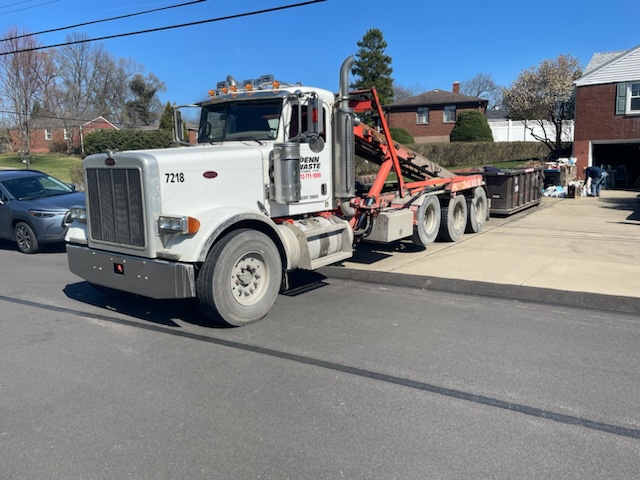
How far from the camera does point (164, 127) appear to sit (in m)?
46.6

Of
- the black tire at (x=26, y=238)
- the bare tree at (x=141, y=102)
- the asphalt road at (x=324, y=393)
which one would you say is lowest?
the asphalt road at (x=324, y=393)

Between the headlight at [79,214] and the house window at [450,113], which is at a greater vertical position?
the house window at [450,113]

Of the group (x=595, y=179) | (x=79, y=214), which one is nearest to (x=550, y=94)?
(x=595, y=179)

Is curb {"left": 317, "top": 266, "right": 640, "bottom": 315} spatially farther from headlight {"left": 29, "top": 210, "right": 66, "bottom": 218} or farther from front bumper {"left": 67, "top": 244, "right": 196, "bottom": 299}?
headlight {"left": 29, "top": 210, "right": 66, "bottom": 218}

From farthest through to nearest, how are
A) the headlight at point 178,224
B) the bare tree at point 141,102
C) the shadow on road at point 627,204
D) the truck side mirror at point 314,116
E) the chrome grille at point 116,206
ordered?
the bare tree at point 141,102, the shadow on road at point 627,204, the truck side mirror at point 314,116, the chrome grille at point 116,206, the headlight at point 178,224

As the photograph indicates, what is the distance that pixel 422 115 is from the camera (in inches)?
1735

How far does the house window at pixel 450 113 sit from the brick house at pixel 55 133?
33.5 metres

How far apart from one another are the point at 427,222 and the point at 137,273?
20.1ft

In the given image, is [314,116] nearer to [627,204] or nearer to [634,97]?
[627,204]

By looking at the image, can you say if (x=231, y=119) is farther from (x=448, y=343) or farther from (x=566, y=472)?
(x=566, y=472)

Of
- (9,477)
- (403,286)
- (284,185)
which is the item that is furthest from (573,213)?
(9,477)

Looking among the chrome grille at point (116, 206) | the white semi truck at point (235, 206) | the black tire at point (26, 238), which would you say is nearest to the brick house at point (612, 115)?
the white semi truck at point (235, 206)

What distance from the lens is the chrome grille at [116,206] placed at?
544cm

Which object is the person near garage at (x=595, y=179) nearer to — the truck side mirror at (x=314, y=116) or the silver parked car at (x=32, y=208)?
the truck side mirror at (x=314, y=116)
